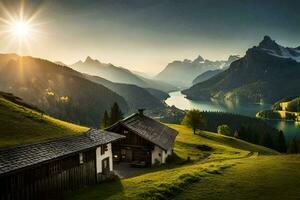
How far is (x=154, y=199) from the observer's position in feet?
96.7

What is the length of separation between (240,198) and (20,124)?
39522 mm

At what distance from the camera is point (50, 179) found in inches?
1309

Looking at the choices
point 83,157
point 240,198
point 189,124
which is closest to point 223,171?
point 240,198

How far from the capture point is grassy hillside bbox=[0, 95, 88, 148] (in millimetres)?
45031

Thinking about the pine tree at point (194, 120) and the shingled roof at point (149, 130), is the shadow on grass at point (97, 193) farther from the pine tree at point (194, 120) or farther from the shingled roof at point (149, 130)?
the pine tree at point (194, 120)

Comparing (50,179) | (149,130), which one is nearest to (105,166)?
(50,179)

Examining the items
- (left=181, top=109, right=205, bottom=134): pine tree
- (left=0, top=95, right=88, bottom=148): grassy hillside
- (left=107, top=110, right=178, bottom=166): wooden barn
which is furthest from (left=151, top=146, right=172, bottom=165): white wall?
(left=181, top=109, right=205, bottom=134): pine tree

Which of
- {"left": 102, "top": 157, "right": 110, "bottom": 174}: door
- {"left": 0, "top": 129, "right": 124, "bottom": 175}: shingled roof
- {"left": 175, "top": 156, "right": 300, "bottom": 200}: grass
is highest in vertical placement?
{"left": 0, "top": 129, "right": 124, "bottom": 175}: shingled roof

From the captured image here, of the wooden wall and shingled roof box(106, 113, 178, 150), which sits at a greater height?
shingled roof box(106, 113, 178, 150)

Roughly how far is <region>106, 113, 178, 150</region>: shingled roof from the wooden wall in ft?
65.9

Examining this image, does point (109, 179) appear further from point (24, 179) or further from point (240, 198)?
point (240, 198)

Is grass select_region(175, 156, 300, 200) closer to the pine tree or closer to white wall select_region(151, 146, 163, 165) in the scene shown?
white wall select_region(151, 146, 163, 165)

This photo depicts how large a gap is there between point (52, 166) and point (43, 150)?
201 centimetres

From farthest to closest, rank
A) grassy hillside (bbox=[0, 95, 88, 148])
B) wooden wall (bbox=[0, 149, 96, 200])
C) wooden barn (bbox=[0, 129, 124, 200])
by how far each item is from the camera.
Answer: grassy hillside (bbox=[0, 95, 88, 148]) < wooden barn (bbox=[0, 129, 124, 200]) < wooden wall (bbox=[0, 149, 96, 200])
